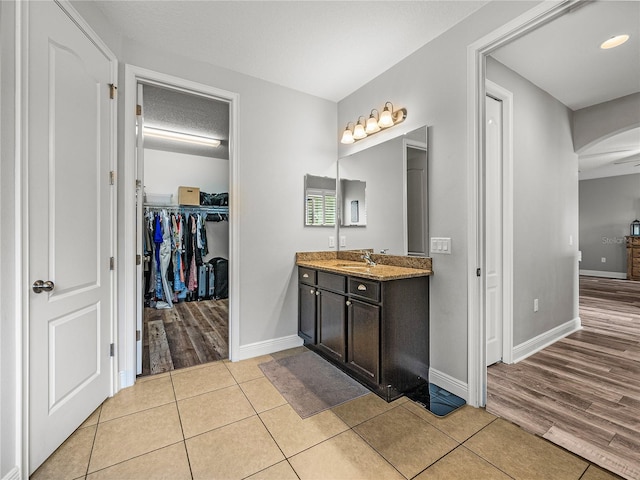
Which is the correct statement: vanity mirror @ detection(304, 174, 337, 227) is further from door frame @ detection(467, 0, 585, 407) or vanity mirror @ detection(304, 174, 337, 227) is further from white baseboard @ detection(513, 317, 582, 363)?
white baseboard @ detection(513, 317, 582, 363)

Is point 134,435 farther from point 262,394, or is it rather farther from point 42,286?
point 42,286

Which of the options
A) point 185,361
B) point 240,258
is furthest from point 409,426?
point 185,361

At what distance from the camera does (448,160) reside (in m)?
2.15

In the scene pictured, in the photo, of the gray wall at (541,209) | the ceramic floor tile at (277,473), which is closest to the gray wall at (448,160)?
the gray wall at (541,209)

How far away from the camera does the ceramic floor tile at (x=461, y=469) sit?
4.49 ft

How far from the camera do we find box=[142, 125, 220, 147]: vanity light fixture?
172 inches

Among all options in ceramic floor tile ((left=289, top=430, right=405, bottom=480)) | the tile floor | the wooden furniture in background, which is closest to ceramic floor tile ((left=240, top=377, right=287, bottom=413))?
the tile floor

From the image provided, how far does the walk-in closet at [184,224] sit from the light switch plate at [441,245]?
2172mm

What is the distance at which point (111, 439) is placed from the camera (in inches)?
64.9

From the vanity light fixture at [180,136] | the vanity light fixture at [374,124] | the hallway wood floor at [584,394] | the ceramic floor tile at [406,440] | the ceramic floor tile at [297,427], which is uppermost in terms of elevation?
the vanity light fixture at [180,136]

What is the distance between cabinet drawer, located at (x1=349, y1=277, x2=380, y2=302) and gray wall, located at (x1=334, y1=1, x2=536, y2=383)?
526 millimetres

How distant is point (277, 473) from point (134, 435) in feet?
2.92

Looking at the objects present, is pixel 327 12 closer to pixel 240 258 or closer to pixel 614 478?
pixel 240 258

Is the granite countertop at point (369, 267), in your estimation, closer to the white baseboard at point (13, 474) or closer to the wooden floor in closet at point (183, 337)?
the wooden floor in closet at point (183, 337)
